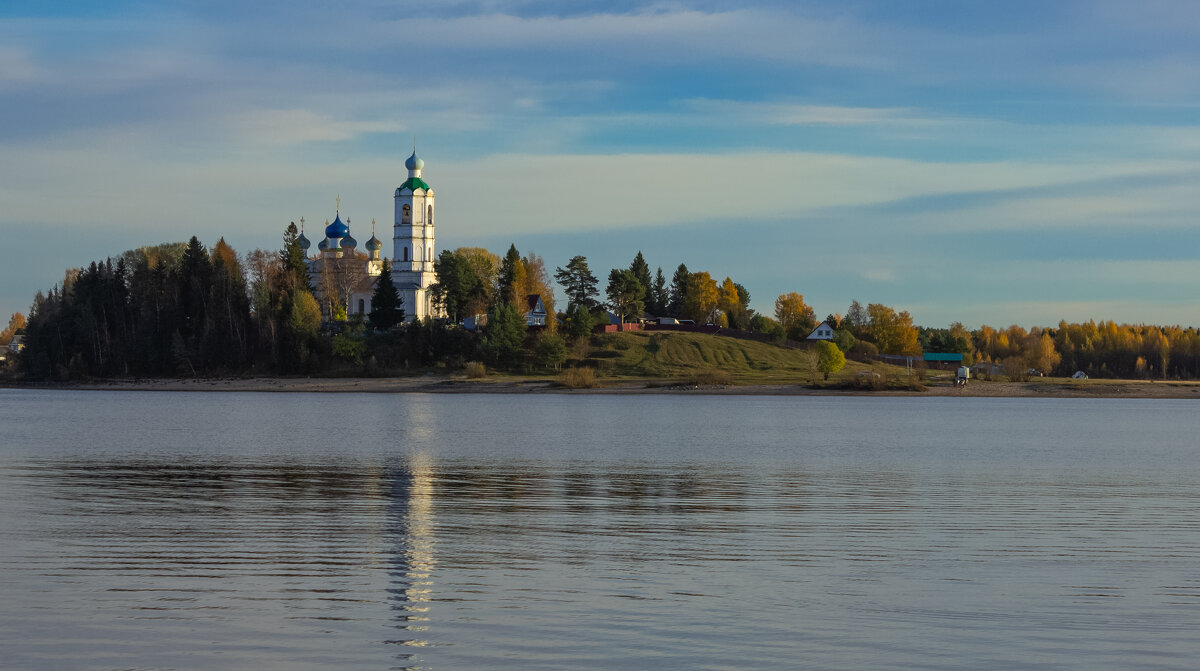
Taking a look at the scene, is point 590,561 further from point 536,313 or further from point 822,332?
point 822,332

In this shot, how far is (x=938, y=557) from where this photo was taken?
19.0 metres

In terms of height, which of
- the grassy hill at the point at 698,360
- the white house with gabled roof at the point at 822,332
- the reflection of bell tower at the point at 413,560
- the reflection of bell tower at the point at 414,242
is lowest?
the reflection of bell tower at the point at 413,560

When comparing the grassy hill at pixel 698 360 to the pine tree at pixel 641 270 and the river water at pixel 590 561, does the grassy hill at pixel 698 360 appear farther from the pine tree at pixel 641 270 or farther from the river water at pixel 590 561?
the river water at pixel 590 561

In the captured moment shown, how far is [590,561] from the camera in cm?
1834

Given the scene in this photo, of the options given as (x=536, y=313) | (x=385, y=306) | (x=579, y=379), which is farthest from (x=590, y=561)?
(x=536, y=313)

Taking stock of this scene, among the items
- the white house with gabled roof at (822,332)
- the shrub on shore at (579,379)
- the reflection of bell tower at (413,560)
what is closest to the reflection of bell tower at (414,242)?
the shrub on shore at (579,379)

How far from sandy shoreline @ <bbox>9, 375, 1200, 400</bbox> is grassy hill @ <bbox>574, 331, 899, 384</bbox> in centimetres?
337

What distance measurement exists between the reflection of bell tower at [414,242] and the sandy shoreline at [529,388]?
2932cm

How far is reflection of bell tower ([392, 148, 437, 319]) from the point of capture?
147875 millimetres

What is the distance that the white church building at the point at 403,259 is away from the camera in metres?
146

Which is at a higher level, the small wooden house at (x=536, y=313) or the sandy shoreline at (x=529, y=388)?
the small wooden house at (x=536, y=313)

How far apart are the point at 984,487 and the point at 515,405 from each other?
6390 centimetres

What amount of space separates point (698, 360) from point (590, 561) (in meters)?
111

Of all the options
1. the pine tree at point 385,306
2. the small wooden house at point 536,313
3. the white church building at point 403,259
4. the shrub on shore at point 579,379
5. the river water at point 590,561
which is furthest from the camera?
the white church building at point 403,259
